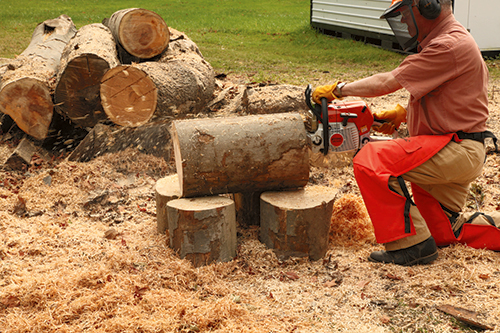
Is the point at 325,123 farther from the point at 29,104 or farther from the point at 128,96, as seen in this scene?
the point at 29,104

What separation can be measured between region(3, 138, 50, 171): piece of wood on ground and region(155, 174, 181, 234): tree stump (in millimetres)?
2283

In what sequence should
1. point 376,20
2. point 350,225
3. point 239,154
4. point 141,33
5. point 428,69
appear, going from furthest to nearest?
point 376,20, point 141,33, point 350,225, point 239,154, point 428,69

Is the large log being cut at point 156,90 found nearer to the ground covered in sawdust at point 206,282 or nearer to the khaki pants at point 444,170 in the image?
the ground covered in sawdust at point 206,282

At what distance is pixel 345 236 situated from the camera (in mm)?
3738

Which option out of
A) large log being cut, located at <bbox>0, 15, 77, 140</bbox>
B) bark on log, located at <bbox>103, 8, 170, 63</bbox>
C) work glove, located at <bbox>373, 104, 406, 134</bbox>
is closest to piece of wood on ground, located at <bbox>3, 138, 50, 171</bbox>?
→ large log being cut, located at <bbox>0, 15, 77, 140</bbox>

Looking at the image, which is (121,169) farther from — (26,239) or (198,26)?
(198,26)

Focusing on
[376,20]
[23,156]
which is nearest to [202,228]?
[23,156]

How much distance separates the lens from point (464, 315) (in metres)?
2.60

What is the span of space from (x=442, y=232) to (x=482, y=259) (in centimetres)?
33

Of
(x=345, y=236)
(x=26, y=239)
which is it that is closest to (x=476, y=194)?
(x=345, y=236)

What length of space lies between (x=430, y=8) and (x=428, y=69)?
0.42 metres

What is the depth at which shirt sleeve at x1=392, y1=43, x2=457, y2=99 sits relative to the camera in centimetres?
294

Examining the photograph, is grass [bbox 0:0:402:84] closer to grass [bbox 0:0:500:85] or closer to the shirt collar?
grass [bbox 0:0:500:85]

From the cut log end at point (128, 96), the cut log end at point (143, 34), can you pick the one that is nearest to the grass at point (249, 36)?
the cut log end at point (143, 34)
